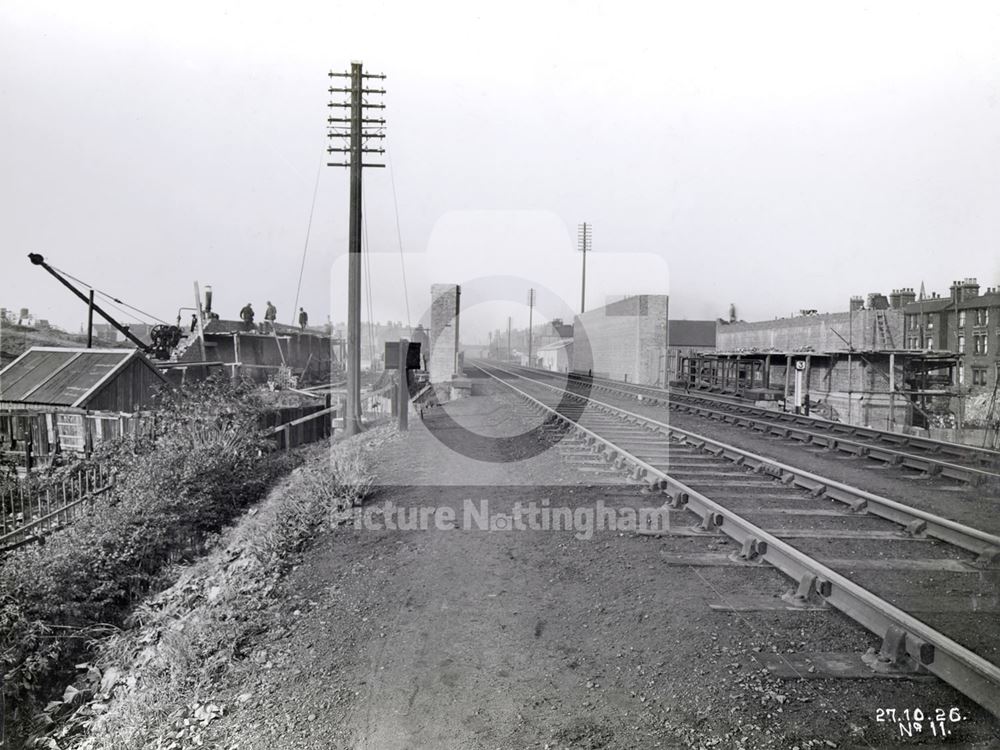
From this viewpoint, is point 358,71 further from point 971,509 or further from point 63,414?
point 971,509

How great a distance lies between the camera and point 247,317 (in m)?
31.6

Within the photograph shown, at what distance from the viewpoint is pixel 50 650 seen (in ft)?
17.7

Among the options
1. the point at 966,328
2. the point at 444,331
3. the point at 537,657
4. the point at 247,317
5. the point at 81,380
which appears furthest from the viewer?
the point at 966,328

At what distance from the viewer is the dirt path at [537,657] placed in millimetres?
2934

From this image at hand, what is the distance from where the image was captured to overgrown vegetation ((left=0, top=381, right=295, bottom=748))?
17.6ft

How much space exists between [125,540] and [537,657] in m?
6.05

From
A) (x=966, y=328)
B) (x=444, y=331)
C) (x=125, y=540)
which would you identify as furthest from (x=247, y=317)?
(x=966, y=328)

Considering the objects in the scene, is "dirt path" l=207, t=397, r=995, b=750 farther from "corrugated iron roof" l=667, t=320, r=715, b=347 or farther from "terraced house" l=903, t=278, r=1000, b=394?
"corrugated iron roof" l=667, t=320, r=715, b=347

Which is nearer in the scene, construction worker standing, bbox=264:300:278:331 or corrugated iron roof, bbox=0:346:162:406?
corrugated iron roof, bbox=0:346:162:406

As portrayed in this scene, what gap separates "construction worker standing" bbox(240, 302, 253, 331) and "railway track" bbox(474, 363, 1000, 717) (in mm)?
27131

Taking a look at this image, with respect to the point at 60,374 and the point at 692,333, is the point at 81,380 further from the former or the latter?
the point at 692,333

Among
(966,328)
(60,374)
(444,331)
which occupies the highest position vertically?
(966,328)

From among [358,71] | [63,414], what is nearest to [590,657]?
[63,414]

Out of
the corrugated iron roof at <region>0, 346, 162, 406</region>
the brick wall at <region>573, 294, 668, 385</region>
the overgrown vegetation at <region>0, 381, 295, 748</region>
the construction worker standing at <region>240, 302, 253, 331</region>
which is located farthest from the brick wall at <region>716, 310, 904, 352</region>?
the construction worker standing at <region>240, 302, 253, 331</region>
